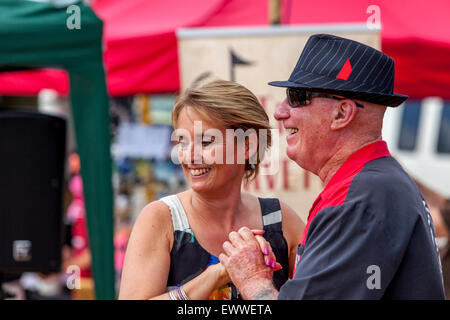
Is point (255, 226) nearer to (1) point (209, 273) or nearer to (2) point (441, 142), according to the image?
(1) point (209, 273)

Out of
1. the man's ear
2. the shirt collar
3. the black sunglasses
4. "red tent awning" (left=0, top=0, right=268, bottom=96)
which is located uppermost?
"red tent awning" (left=0, top=0, right=268, bottom=96)

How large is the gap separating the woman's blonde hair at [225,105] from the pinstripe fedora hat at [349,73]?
7.2 inches

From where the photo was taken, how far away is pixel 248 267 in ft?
5.47

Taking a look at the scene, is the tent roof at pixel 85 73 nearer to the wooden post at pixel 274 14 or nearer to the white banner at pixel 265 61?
the white banner at pixel 265 61

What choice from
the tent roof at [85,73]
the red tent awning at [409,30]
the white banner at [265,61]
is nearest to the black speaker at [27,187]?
the tent roof at [85,73]

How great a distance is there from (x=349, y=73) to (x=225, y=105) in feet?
1.32

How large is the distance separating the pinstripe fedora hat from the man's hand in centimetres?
49

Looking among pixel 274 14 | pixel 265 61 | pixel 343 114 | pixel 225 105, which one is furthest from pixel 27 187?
pixel 343 114

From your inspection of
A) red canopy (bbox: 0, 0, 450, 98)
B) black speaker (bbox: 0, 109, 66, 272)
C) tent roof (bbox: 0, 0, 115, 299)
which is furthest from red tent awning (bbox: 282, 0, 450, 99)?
black speaker (bbox: 0, 109, 66, 272)

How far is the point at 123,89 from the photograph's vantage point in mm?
4988

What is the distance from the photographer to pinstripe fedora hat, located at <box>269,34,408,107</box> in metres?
1.66

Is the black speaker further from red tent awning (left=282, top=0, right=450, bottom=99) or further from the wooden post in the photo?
red tent awning (left=282, top=0, right=450, bottom=99)

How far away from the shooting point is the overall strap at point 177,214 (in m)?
Result: 1.85

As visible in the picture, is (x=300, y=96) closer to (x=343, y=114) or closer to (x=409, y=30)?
(x=343, y=114)
